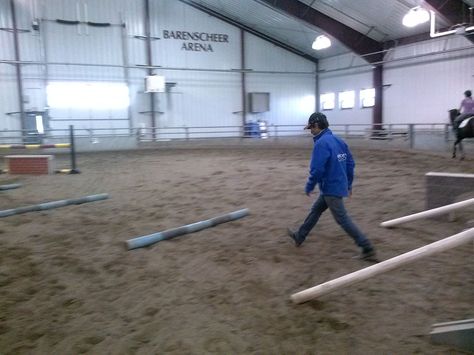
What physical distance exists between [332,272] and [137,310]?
6.22ft

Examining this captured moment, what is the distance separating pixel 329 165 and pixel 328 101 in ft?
72.0

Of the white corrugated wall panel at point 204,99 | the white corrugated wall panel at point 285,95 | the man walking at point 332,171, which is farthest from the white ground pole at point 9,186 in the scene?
the white corrugated wall panel at point 285,95

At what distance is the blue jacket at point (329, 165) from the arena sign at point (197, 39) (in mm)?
18811

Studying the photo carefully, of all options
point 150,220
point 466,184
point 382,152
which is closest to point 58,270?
point 150,220

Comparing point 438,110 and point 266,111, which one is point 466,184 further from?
point 266,111

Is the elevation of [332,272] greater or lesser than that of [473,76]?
lesser

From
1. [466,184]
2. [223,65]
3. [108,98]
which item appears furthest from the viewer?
[223,65]

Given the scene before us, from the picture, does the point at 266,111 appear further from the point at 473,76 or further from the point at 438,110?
the point at 473,76

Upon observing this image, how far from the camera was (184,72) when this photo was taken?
21500mm

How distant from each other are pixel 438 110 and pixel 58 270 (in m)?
18.3

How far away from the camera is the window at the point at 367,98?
855 inches

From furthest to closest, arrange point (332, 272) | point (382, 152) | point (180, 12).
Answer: point (180, 12) < point (382, 152) < point (332, 272)

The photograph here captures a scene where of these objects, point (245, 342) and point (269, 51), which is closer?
point (245, 342)

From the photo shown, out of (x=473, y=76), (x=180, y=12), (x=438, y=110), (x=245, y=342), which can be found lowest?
(x=245, y=342)
